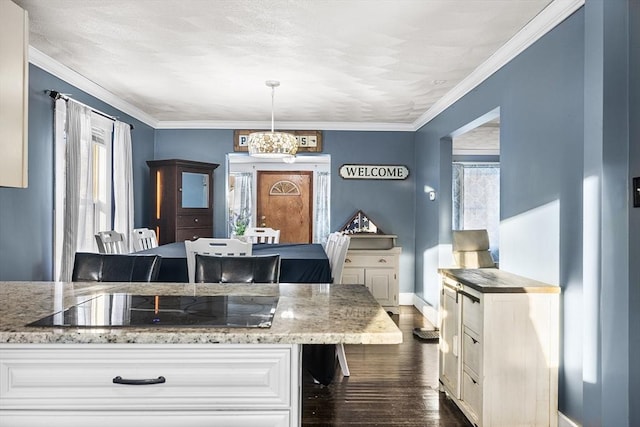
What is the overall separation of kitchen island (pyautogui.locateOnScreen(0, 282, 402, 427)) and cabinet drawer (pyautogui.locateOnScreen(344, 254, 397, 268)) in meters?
4.32

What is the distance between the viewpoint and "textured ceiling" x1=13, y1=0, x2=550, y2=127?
2.68 meters

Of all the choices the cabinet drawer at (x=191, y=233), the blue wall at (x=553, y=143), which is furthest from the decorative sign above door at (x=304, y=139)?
the blue wall at (x=553, y=143)

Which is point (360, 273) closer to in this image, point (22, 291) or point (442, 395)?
point (442, 395)

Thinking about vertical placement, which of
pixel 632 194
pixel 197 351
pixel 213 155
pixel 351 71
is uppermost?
pixel 351 71

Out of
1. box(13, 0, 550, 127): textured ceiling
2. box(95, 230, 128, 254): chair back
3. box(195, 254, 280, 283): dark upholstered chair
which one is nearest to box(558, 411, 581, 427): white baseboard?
box(195, 254, 280, 283): dark upholstered chair

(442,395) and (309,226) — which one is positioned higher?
(309,226)

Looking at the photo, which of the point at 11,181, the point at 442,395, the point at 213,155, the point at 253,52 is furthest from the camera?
the point at 213,155

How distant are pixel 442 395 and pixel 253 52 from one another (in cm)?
264

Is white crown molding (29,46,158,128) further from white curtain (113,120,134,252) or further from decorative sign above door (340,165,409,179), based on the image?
decorative sign above door (340,165,409,179)

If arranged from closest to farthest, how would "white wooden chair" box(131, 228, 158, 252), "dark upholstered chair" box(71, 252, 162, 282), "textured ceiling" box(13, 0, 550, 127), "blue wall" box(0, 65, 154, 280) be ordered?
"dark upholstered chair" box(71, 252, 162, 282) < "textured ceiling" box(13, 0, 550, 127) < "blue wall" box(0, 65, 154, 280) < "white wooden chair" box(131, 228, 158, 252)

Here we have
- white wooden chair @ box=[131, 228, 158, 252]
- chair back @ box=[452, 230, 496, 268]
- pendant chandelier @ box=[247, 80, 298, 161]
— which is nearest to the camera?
pendant chandelier @ box=[247, 80, 298, 161]

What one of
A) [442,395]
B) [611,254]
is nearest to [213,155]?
[442,395]

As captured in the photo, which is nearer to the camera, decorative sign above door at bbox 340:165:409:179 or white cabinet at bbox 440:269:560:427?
white cabinet at bbox 440:269:560:427

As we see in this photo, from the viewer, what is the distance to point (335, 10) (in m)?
2.68
